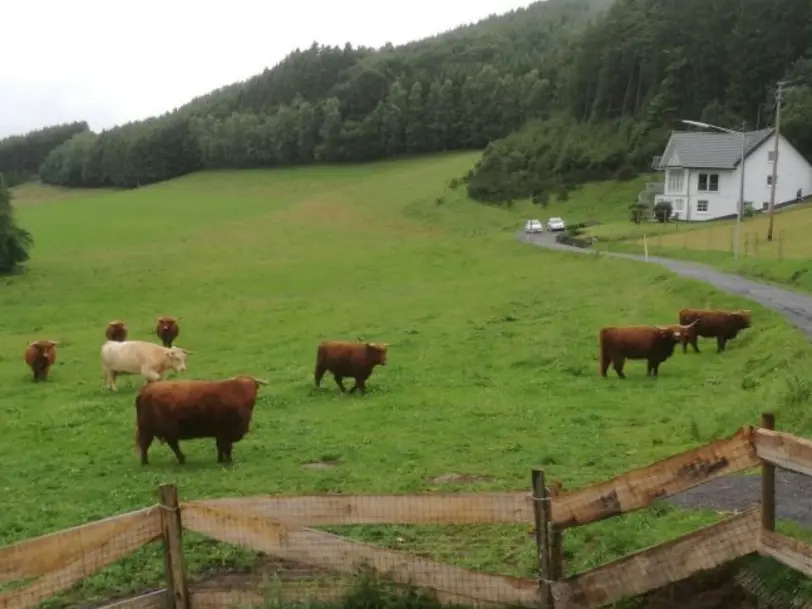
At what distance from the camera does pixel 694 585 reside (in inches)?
315

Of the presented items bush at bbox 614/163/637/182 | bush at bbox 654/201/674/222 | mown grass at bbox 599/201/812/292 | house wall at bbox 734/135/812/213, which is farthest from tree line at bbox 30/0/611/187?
mown grass at bbox 599/201/812/292

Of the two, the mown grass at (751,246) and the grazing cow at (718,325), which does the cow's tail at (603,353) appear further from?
the mown grass at (751,246)

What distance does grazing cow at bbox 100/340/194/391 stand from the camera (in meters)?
24.1

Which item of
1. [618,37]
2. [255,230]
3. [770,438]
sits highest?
[618,37]

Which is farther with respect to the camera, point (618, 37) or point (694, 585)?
point (618, 37)

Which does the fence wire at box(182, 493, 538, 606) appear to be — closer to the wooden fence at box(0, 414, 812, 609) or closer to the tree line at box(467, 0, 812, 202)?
the wooden fence at box(0, 414, 812, 609)

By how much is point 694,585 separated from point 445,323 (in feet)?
87.9

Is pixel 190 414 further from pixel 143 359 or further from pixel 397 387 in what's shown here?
pixel 143 359

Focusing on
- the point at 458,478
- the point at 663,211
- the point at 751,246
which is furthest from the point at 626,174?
the point at 458,478

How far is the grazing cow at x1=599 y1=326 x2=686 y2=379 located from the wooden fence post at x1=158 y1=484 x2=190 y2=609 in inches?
666

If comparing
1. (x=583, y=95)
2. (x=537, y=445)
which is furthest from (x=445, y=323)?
(x=583, y=95)

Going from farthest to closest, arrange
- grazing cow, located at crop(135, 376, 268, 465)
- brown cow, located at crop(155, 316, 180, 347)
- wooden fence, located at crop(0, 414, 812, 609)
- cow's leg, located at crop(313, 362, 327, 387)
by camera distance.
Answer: brown cow, located at crop(155, 316, 180, 347) < cow's leg, located at crop(313, 362, 327, 387) < grazing cow, located at crop(135, 376, 268, 465) < wooden fence, located at crop(0, 414, 812, 609)

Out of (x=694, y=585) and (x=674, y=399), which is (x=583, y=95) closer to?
(x=674, y=399)

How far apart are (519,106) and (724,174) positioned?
222 ft
